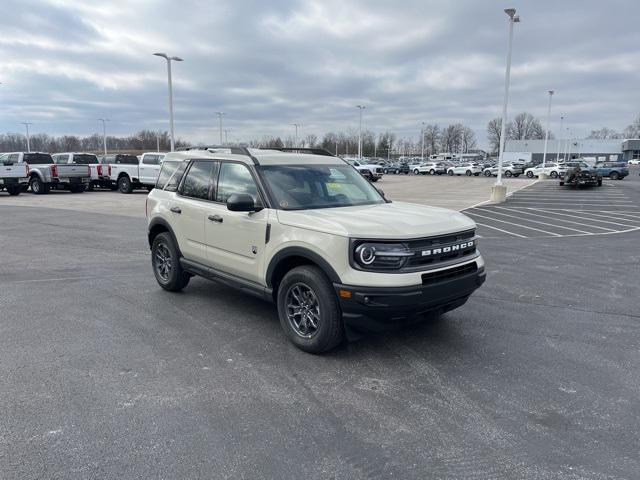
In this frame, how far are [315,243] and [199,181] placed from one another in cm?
229

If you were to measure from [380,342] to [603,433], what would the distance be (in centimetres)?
204

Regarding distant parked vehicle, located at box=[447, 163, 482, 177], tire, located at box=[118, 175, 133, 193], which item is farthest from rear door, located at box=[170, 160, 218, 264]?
distant parked vehicle, located at box=[447, 163, 482, 177]

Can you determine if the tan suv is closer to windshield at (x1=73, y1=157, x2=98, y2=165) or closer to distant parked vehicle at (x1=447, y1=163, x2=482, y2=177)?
windshield at (x1=73, y1=157, x2=98, y2=165)

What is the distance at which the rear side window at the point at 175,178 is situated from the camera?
6.23 meters

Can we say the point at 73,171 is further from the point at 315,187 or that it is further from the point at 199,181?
the point at 315,187

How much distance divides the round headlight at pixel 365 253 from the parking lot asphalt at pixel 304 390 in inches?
38.0

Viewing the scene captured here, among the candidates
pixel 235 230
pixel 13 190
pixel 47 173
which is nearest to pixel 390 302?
pixel 235 230

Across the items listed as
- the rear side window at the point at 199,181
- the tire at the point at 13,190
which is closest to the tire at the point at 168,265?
the rear side window at the point at 199,181

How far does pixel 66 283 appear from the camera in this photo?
6.99 m

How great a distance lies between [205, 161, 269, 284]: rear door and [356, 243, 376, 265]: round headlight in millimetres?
1162

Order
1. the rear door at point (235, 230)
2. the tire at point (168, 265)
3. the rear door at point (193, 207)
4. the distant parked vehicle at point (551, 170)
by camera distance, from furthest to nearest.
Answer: the distant parked vehicle at point (551, 170), the tire at point (168, 265), the rear door at point (193, 207), the rear door at point (235, 230)

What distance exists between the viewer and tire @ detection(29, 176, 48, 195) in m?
24.8

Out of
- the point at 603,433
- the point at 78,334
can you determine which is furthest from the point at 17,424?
the point at 603,433

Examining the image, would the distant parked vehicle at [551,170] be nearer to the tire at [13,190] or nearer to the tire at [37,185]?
the tire at [37,185]
